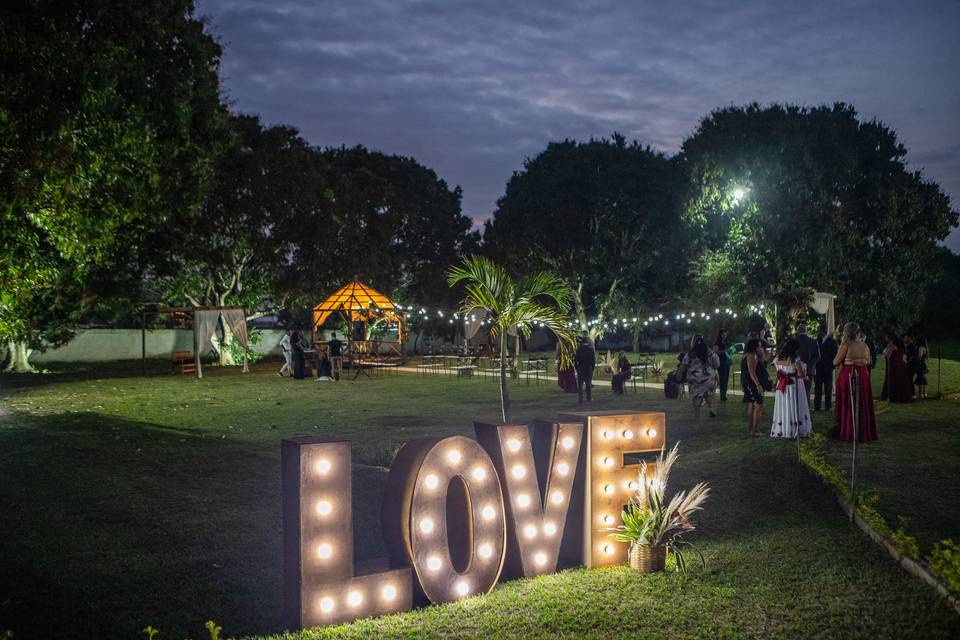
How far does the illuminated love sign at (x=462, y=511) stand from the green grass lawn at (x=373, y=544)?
0.64 ft

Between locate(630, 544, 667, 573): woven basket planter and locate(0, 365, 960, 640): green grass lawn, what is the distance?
146mm

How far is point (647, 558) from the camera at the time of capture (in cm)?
571

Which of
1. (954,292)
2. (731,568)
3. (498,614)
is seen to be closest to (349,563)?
(498,614)

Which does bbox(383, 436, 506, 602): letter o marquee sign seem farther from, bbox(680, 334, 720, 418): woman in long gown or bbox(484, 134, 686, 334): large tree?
bbox(484, 134, 686, 334): large tree

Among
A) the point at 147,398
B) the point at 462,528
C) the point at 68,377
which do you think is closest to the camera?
the point at 462,528

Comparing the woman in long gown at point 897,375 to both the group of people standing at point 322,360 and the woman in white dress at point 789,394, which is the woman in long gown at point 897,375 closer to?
the woman in white dress at point 789,394

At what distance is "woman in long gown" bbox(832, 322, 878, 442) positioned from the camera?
1100 cm

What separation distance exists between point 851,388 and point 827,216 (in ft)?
64.3

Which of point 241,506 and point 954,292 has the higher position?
point 954,292

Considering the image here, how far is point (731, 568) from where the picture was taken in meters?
5.86

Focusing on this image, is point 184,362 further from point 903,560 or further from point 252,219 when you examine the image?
point 903,560

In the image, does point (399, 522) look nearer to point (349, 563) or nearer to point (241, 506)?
point (349, 563)

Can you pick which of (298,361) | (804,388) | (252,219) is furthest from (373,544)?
(252,219)

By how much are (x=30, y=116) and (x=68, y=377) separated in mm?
20052
